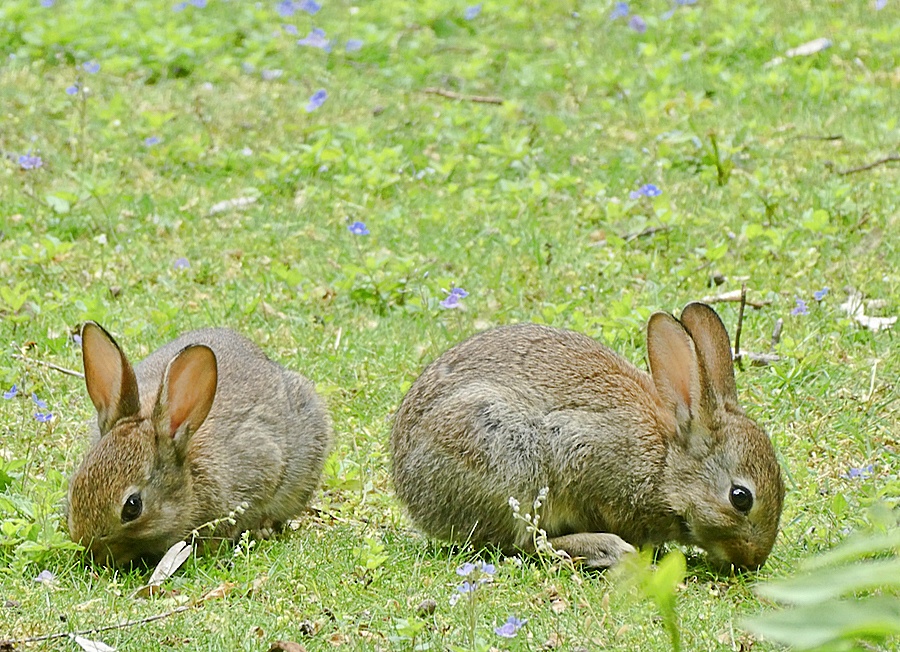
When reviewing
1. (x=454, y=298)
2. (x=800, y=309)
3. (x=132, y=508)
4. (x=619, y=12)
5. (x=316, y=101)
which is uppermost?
(x=132, y=508)

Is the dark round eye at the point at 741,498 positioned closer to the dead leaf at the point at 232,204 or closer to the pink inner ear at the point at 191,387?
the pink inner ear at the point at 191,387

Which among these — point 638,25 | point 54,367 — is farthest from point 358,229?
point 638,25

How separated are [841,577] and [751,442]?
3.05 meters

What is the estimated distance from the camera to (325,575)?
471 centimetres

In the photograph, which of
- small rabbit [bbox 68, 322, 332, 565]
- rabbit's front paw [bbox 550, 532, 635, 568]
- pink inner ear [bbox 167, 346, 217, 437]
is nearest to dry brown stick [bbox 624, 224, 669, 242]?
small rabbit [bbox 68, 322, 332, 565]

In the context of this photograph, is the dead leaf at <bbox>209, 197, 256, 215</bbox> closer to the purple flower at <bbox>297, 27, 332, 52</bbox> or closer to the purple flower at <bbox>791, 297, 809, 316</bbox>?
the purple flower at <bbox>297, 27, 332, 52</bbox>

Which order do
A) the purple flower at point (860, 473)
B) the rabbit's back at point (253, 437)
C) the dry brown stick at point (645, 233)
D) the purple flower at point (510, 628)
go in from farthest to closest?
the dry brown stick at point (645, 233) → the purple flower at point (860, 473) → the rabbit's back at point (253, 437) → the purple flower at point (510, 628)

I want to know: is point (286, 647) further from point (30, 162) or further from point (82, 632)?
point (30, 162)

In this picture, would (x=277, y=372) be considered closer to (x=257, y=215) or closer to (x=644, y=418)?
(x=644, y=418)

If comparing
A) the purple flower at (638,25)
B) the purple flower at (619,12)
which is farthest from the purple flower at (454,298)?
the purple flower at (619,12)

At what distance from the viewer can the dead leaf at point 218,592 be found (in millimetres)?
4574

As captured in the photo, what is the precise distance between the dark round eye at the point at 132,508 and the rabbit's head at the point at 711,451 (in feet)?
6.19

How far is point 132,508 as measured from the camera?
4.84 metres

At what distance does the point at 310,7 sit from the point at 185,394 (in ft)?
27.0
